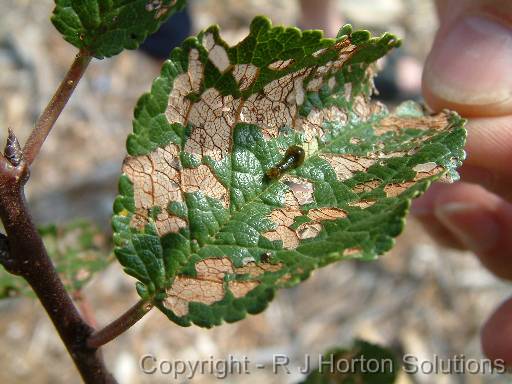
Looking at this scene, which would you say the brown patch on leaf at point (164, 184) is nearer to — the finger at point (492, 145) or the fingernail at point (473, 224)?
the finger at point (492, 145)

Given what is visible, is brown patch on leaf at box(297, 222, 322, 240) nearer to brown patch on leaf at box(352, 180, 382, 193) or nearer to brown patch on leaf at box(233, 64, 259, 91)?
brown patch on leaf at box(352, 180, 382, 193)

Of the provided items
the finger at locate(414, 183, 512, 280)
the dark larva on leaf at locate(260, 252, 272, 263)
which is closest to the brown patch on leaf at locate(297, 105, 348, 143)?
the dark larva on leaf at locate(260, 252, 272, 263)

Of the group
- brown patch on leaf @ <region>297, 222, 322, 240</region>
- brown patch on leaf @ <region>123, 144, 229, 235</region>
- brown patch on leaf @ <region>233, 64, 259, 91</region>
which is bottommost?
brown patch on leaf @ <region>297, 222, 322, 240</region>

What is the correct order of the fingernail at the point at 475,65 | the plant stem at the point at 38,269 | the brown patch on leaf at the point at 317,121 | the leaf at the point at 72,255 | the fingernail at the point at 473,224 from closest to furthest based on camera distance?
the plant stem at the point at 38,269 → the brown patch on leaf at the point at 317,121 → the leaf at the point at 72,255 → the fingernail at the point at 475,65 → the fingernail at the point at 473,224

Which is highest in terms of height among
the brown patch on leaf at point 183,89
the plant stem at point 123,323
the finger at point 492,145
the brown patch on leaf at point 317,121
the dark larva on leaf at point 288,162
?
the brown patch on leaf at point 183,89

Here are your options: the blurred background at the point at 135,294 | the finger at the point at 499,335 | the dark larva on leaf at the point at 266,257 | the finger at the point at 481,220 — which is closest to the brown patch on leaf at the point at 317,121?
the dark larva on leaf at the point at 266,257

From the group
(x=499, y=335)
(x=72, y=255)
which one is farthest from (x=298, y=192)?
(x=499, y=335)

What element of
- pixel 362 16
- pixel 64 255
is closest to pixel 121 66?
pixel 362 16
